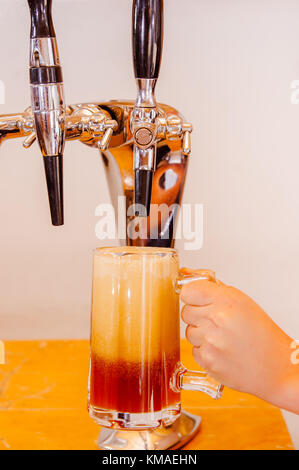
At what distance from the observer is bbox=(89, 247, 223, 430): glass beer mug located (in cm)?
53

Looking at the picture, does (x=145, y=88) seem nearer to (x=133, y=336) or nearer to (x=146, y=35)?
(x=146, y=35)

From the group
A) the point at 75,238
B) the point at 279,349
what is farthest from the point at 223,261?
the point at 279,349

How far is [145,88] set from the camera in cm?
54

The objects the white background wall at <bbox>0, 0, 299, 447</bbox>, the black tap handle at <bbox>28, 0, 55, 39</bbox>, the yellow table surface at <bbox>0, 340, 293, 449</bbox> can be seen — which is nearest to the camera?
the black tap handle at <bbox>28, 0, 55, 39</bbox>

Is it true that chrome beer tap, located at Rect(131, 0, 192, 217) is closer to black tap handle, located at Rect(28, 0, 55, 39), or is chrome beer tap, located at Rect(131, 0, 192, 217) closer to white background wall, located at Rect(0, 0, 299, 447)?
black tap handle, located at Rect(28, 0, 55, 39)

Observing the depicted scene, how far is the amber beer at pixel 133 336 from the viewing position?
53 cm

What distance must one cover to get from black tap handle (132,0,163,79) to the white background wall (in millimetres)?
527

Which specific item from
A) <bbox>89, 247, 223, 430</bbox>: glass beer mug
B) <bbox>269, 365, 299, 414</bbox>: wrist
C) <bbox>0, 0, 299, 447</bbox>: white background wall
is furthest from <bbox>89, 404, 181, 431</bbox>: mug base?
<bbox>0, 0, 299, 447</bbox>: white background wall

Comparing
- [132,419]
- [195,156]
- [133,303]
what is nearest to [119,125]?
[133,303]

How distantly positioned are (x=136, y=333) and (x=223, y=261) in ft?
1.94

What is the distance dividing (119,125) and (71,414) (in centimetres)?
38

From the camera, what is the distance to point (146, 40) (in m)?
0.53

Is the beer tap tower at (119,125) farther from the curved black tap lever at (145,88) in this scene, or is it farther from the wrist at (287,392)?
the wrist at (287,392)

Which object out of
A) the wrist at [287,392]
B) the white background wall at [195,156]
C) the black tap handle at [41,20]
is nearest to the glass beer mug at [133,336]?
the wrist at [287,392]
